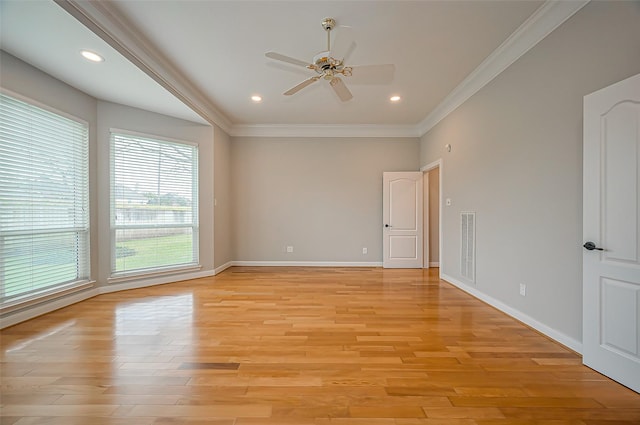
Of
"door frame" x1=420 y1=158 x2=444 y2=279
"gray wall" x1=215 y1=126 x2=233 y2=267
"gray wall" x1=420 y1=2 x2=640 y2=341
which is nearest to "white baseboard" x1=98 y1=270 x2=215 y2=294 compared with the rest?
"gray wall" x1=215 y1=126 x2=233 y2=267

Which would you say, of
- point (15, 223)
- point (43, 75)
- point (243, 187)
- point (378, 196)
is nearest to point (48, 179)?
point (15, 223)

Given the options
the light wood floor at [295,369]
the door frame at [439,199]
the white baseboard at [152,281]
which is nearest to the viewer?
the light wood floor at [295,369]

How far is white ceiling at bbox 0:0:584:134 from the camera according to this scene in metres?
2.42

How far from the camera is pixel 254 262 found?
5977 millimetres

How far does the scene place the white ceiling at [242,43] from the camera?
7.95 feet

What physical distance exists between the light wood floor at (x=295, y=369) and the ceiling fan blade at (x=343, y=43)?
2959 mm

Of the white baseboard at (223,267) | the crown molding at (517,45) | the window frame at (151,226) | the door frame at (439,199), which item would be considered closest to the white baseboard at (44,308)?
the window frame at (151,226)

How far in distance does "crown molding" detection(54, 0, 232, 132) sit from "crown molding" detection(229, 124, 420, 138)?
1446 millimetres

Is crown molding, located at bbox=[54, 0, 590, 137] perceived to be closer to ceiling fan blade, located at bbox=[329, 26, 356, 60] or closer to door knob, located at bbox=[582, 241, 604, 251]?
ceiling fan blade, located at bbox=[329, 26, 356, 60]

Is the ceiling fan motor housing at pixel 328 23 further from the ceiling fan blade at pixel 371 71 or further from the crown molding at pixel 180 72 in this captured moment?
the crown molding at pixel 180 72

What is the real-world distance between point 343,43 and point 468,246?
3165mm

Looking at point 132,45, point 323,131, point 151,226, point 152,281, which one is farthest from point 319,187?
point 132,45

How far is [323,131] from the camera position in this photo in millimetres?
5848

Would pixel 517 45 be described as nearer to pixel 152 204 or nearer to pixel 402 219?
pixel 402 219
